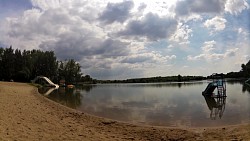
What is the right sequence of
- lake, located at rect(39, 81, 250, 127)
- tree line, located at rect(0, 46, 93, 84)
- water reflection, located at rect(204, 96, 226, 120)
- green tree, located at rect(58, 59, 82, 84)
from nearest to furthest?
lake, located at rect(39, 81, 250, 127)
water reflection, located at rect(204, 96, 226, 120)
tree line, located at rect(0, 46, 93, 84)
green tree, located at rect(58, 59, 82, 84)

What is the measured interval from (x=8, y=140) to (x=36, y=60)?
9003cm

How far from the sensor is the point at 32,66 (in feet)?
302

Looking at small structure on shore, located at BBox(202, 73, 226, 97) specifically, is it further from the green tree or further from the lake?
the green tree

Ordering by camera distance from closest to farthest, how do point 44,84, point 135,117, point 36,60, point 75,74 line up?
point 135,117
point 44,84
point 36,60
point 75,74

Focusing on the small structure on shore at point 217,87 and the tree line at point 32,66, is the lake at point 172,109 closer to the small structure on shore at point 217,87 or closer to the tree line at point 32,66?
the small structure on shore at point 217,87

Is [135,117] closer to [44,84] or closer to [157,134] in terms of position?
[157,134]

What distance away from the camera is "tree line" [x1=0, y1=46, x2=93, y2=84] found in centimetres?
8738

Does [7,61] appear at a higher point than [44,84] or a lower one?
higher

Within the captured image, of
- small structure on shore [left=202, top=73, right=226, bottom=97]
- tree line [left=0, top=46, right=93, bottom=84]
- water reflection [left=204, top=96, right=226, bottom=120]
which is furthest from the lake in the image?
tree line [left=0, top=46, right=93, bottom=84]

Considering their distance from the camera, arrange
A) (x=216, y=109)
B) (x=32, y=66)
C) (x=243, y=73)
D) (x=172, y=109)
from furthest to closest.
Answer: (x=243, y=73), (x=32, y=66), (x=216, y=109), (x=172, y=109)

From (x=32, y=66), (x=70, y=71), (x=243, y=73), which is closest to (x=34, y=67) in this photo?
(x=32, y=66)

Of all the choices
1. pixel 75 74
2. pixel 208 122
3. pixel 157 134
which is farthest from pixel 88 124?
pixel 75 74

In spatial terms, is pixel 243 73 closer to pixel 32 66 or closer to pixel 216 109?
pixel 32 66

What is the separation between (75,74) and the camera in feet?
351
